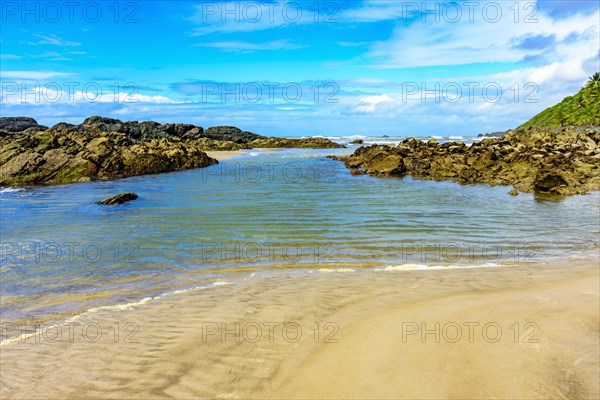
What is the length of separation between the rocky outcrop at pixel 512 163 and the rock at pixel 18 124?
7017cm

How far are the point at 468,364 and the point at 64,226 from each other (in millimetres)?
15882

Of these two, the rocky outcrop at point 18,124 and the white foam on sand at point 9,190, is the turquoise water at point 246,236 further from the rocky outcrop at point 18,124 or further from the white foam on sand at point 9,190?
the rocky outcrop at point 18,124

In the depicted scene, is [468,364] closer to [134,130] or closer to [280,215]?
[280,215]

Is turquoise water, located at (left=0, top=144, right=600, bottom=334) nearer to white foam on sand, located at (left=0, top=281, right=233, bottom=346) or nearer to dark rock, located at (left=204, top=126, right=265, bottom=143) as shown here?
white foam on sand, located at (left=0, top=281, right=233, bottom=346)

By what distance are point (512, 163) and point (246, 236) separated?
1019 inches

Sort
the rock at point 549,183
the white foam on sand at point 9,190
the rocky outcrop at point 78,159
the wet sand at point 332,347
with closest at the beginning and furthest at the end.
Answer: the wet sand at point 332,347 → the rock at point 549,183 → the white foam on sand at point 9,190 → the rocky outcrop at point 78,159

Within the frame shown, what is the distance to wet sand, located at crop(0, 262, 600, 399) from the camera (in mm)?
4730

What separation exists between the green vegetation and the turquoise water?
213 ft

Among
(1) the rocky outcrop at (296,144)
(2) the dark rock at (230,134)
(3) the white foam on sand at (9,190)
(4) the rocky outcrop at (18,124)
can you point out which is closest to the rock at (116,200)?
(3) the white foam on sand at (9,190)

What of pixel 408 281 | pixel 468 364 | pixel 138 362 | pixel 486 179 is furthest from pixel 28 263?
pixel 486 179

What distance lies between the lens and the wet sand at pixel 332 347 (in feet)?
15.5

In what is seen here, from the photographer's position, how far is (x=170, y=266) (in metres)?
10.7

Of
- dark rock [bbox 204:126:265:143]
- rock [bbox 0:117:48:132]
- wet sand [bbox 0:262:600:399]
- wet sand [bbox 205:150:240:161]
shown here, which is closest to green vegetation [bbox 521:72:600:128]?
wet sand [bbox 205:150:240:161]

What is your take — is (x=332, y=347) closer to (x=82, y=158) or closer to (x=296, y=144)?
(x=82, y=158)
